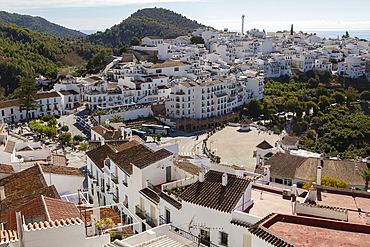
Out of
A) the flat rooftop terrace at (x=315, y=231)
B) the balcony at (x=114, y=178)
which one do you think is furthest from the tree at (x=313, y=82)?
the flat rooftop terrace at (x=315, y=231)

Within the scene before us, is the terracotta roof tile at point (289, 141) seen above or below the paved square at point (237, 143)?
above

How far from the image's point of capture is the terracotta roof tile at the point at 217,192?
43.6 ft

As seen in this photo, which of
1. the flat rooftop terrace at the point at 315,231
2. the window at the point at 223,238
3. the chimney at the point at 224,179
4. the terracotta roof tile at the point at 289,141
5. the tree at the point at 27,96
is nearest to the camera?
the flat rooftop terrace at the point at 315,231

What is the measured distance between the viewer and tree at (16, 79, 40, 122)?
187 ft

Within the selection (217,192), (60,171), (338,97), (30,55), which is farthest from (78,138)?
(30,55)

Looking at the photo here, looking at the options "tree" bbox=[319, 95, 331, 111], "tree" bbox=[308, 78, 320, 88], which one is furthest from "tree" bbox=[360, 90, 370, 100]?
"tree" bbox=[319, 95, 331, 111]

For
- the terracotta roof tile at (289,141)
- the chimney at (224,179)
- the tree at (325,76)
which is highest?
the tree at (325,76)

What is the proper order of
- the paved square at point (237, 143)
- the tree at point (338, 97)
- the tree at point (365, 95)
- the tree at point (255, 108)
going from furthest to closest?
the tree at point (365, 95), the tree at point (338, 97), the tree at point (255, 108), the paved square at point (237, 143)

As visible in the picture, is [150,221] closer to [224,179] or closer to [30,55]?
[224,179]

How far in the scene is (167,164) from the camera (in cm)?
1830

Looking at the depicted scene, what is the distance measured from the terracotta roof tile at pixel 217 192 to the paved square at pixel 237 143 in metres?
26.8

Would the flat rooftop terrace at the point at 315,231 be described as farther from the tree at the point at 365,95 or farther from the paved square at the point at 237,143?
the tree at the point at 365,95

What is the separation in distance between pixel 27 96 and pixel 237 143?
33.9 m

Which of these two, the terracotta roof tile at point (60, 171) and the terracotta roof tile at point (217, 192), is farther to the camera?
the terracotta roof tile at point (60, 171)
